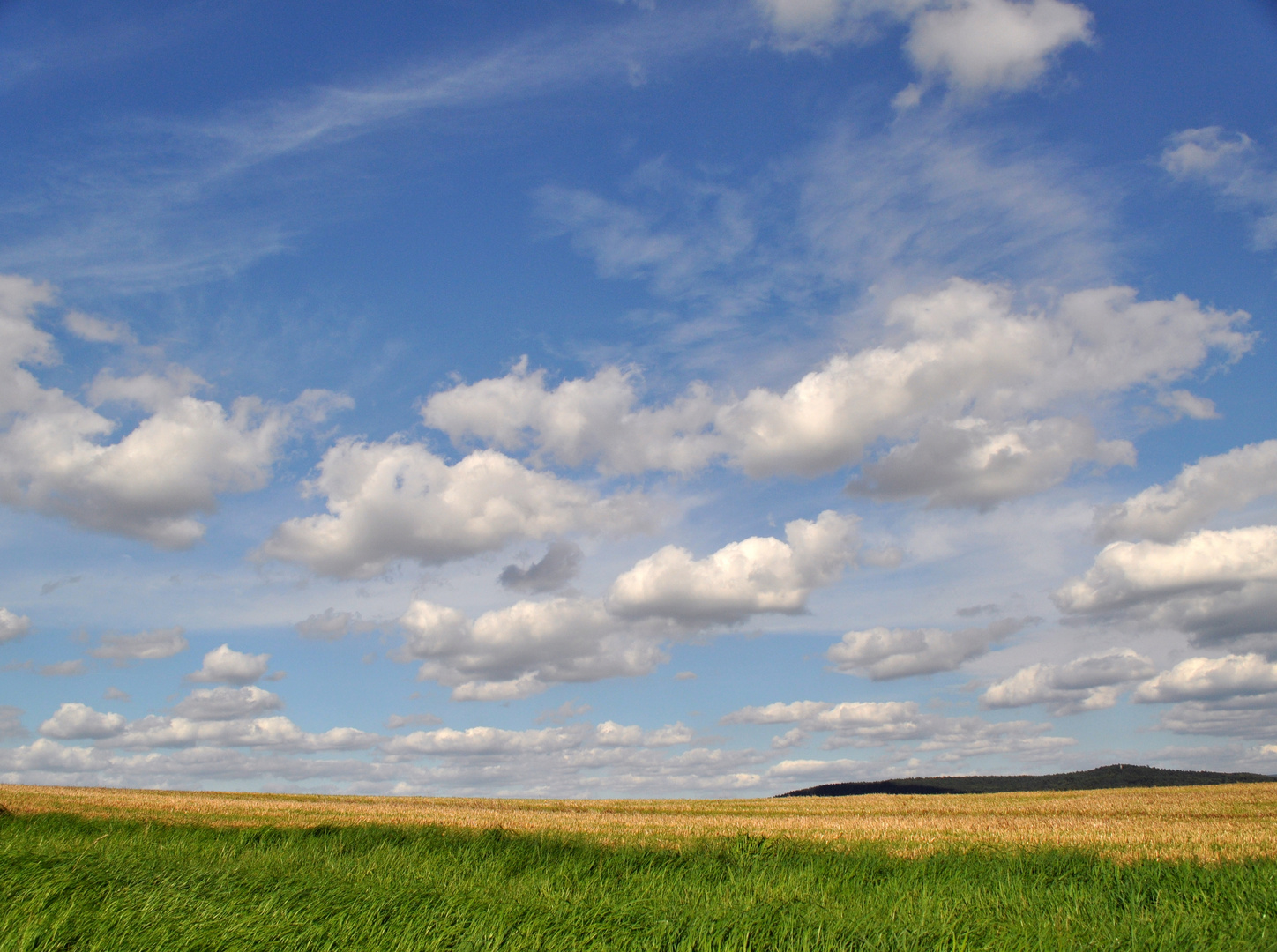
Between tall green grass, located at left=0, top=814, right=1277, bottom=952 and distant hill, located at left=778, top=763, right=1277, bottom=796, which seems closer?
tall green grass, located at left=0, top=814, right=1277, bottom=952

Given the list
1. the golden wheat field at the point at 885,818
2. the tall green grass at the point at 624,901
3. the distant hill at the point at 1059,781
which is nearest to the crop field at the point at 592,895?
the tall green grass at the point at 624,901

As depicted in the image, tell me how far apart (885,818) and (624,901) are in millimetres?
32453

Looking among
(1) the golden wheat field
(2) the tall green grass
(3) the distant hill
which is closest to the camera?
(2) the tall green grass

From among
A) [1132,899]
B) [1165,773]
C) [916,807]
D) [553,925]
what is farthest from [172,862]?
[1165,773]

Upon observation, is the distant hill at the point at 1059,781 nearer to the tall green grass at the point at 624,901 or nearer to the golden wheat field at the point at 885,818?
the golden wheat field at the point at 885,818

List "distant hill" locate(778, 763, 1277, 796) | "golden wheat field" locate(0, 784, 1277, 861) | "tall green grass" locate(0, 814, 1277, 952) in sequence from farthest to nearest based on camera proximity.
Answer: "distant hill" locate(778, 763, 1277, 796) < "golden wheat field" locate(0, 784, 1277, 861) < "tall green grass" locate(0, 814, 1277, 952)

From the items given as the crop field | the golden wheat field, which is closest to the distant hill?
the golden wheat field

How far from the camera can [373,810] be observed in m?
40.0

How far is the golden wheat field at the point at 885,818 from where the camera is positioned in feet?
65.8

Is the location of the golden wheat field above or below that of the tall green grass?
below

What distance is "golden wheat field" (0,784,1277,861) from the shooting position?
20.1m

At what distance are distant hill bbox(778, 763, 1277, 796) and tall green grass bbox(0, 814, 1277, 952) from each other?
233ft

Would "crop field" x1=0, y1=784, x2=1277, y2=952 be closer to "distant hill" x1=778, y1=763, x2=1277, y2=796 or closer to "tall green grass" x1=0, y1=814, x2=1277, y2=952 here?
"tall green grass" x1=0, y1=814, x2=1277, y2=952

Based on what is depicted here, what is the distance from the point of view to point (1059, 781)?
89438 mm
